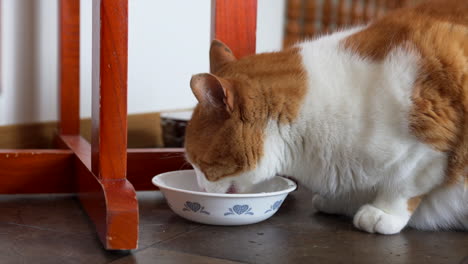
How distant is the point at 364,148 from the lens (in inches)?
47.6

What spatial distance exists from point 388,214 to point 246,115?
38cm

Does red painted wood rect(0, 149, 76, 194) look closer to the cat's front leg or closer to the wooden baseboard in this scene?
the wooden baseboard

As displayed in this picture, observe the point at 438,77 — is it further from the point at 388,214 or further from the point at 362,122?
the point at 388,214

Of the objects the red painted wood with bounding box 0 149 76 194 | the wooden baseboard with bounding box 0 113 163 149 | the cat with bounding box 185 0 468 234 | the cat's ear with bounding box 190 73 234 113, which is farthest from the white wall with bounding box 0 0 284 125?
the cat's ear with bounding box 190 73 234 113

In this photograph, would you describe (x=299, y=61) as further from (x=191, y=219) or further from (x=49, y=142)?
(x=49, y=142)

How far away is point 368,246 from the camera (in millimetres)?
1170

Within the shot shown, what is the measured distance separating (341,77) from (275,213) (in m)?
0.38

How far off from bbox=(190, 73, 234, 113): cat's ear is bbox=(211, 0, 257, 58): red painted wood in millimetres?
387

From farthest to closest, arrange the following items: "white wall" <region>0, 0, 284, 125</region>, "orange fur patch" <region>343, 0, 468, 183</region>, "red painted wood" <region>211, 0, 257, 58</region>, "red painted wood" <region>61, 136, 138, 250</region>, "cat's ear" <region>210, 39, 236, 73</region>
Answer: "white wall" <region>0, 0, 284, 125</region> → "red painted wood" <region>211, 0, 257, 58</region> → "cat's ear" <region>210, 39, 236, 73</region> → "orange fur patch" <region>343, 0, 468, 183</region> → "red painted wood" <region>61, 136, 138, 250</region>

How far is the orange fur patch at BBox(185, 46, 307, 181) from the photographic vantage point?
120 cm

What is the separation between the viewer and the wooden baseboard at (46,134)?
188cm

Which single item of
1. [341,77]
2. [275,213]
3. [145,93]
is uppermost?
[341,77]

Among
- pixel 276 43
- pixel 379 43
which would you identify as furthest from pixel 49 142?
pixel 276 43

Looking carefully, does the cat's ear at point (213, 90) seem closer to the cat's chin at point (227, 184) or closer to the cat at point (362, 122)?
the cat at point (362, 122)
